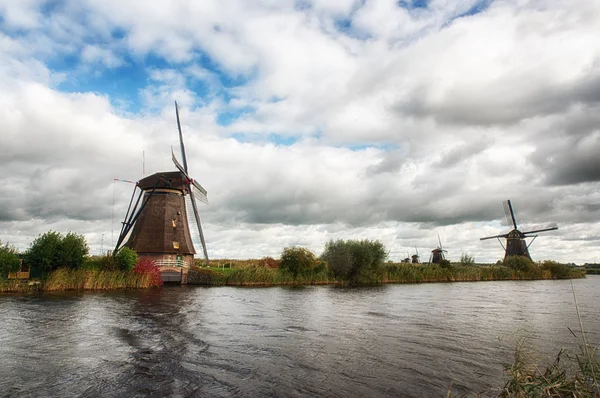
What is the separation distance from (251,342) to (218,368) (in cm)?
323

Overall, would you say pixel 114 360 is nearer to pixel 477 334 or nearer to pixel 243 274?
A: pixel 477 334

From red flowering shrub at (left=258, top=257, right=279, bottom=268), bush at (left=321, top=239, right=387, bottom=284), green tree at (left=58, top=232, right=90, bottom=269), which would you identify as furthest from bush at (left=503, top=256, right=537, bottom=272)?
green tree at (left=58, top=232, right=90, bottom=269)

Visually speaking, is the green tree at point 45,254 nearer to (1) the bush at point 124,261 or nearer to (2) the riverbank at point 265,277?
(2) the riverbank at point 265,277

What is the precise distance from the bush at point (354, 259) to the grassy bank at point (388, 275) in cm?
77

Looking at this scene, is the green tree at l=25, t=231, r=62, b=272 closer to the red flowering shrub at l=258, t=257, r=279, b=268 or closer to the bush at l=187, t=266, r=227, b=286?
the bush at l=187, t=266, r=227, b=286

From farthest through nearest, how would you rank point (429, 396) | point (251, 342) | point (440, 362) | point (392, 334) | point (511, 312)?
point (511, 312), point (392, 334), point (251, 342), point (440, 362), point (429, 396)

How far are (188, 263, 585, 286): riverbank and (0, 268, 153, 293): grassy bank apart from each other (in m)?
8.68

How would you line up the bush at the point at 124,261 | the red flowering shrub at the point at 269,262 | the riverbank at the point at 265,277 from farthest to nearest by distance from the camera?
the red flowering shrub at the point at 269,262 → the bush at the point at 124,261 → the riverbank at the point at 265,277

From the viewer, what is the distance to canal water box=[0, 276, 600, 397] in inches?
335

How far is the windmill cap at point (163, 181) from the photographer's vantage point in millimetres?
42594

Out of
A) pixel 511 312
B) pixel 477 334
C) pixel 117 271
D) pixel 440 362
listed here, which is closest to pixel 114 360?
pixel 440 362

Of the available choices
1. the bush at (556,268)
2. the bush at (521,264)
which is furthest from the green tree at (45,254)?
the bush at (556,268)

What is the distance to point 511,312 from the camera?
20625 mm

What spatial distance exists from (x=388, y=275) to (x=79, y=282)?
32.4 meters
